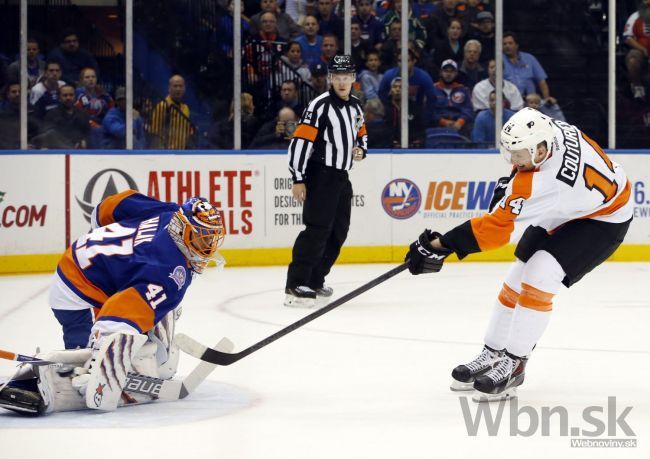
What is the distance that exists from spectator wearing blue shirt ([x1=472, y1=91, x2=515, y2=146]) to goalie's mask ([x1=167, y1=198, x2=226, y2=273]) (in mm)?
5848

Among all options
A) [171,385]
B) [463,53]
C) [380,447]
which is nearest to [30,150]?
[463,53]

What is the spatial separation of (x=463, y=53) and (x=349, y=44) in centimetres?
93

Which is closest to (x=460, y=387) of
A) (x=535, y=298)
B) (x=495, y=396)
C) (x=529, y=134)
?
(x=495, y=396)

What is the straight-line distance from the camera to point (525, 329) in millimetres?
3973

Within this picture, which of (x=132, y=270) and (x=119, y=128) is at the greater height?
(x=119, y=128)

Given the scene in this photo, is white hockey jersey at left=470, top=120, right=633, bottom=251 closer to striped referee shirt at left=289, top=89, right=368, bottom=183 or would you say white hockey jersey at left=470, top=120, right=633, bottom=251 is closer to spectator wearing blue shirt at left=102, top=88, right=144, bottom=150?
striped referee shirt at left=289, top=89, right=368, bottom=183

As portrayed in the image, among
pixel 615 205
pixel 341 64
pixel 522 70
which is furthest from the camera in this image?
pixel 522 70

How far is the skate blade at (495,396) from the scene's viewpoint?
400 cm

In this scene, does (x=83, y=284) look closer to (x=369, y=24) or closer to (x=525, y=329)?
(x=525, y=329)

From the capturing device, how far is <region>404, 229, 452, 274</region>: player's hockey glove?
13.0 feet

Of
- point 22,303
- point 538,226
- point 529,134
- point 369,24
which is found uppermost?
point 369,24

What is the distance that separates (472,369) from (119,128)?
17.0ft

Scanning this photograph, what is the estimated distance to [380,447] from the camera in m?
3.37

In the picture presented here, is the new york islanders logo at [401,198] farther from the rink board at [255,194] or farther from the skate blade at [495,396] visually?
the skate blade at [495,396]
